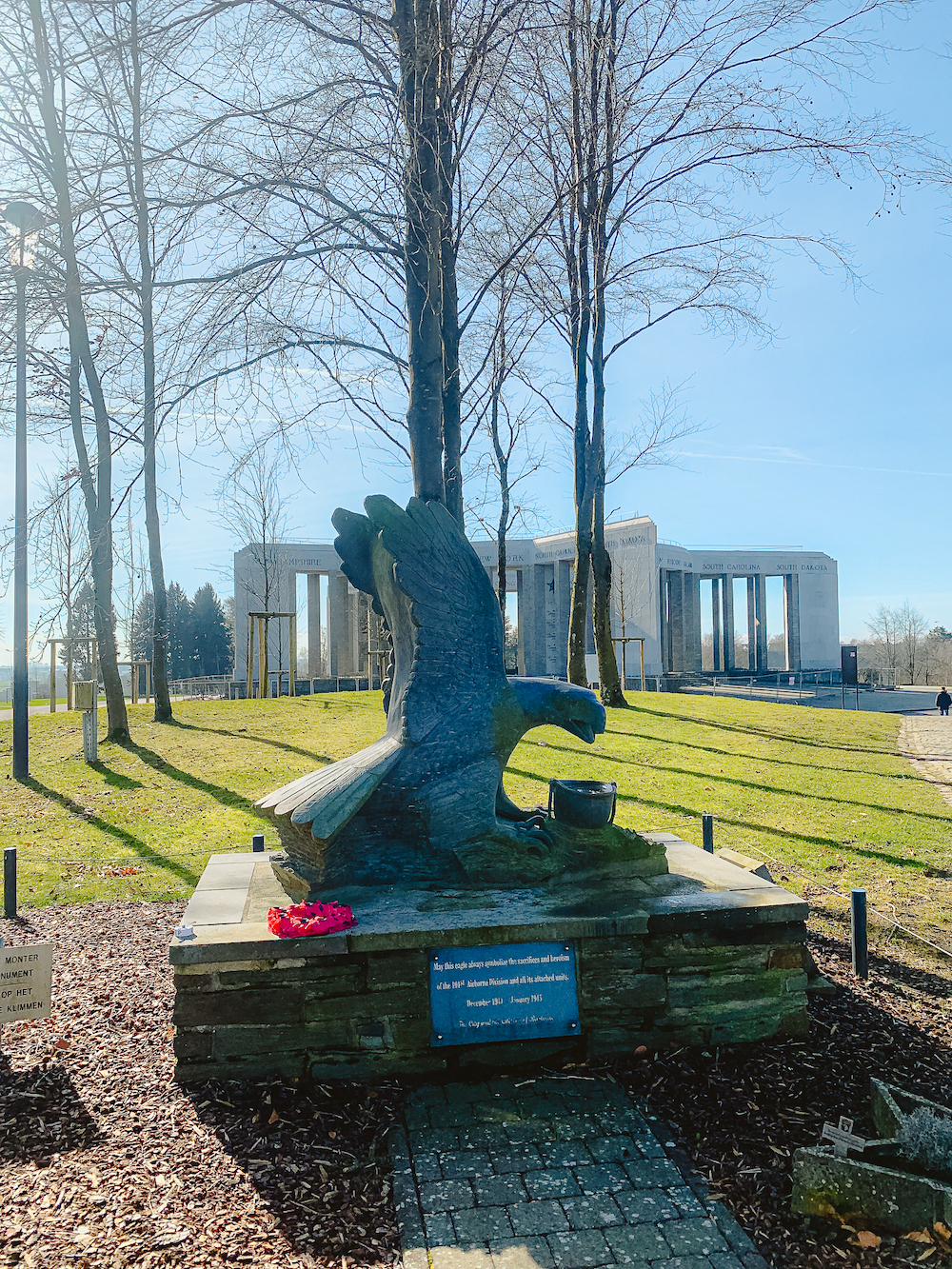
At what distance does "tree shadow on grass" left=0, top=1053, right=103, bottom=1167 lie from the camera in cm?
329

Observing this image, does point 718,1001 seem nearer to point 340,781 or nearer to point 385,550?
point 340,781

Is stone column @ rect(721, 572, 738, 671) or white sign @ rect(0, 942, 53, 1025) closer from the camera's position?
white sign @ rect(0, 942, 53, 1025)

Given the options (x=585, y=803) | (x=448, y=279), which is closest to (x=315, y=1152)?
(x=585, y=803)

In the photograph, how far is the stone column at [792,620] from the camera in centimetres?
3928

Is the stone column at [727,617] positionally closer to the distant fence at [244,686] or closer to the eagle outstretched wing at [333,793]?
the distant fence at [244,686]

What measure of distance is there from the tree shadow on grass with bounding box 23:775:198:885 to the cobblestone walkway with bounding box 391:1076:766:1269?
4.39 metres

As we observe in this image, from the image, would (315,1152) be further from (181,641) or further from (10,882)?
(181,641)

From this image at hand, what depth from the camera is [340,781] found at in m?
4.29

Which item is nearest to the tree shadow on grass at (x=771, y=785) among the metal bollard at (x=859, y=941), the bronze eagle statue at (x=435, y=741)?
the metal bollard at (x=859, y=941)

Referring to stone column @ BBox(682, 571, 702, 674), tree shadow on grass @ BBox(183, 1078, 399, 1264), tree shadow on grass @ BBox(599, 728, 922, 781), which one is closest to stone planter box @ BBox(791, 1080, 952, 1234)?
tree shadow on grass @ BBox(183, 1078, 399, 1264)

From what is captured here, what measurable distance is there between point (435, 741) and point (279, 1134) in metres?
1.99

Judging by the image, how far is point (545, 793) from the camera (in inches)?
384

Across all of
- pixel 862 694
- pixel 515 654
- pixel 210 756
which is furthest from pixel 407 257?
pixel 515 654

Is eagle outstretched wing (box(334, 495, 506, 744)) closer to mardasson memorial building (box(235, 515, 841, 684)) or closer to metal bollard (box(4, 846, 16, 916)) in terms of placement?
metal bollard (box(4, 846, 16, 916))
